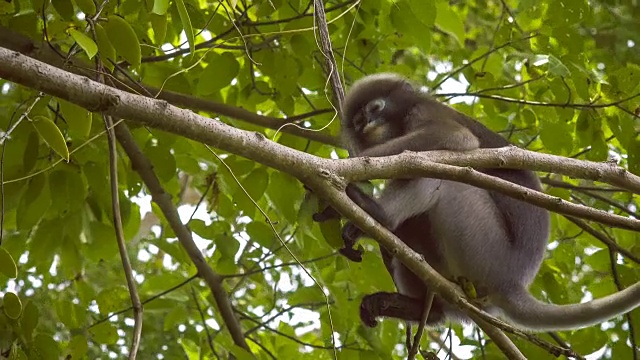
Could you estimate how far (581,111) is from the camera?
4.05m

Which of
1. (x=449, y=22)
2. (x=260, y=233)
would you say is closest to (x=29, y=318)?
(x=260, y=233)

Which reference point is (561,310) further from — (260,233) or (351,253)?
(260,233)

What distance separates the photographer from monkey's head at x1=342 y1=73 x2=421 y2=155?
4.45m

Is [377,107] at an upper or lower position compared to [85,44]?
upper

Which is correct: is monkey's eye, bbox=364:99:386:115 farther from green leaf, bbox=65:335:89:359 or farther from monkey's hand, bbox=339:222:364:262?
green leaf, bbox=65:335:89:359

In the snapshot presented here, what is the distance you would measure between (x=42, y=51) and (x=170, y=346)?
1948mm

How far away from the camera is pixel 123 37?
101 inches

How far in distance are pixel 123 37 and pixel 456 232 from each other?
1905 mm

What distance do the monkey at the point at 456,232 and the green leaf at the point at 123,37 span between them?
116 cm

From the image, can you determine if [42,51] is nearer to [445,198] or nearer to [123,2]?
[123,2]

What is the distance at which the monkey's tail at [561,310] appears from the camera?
3111 mm

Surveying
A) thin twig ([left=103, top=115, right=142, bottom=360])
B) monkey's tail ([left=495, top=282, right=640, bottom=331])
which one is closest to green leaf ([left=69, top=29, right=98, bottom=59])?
thin twig ([left=103, top=115, right=142, bottom=360])

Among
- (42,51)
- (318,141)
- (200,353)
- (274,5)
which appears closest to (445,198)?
(318,141)

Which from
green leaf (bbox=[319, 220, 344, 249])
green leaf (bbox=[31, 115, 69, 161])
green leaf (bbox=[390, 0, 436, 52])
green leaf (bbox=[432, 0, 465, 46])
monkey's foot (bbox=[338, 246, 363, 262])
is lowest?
green leaf (bbox=[31, 115, 69, 161])
